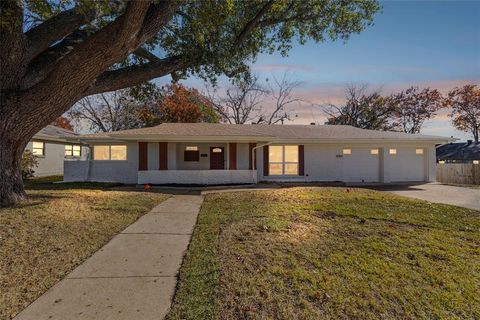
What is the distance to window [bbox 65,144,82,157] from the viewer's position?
23794 millimetres

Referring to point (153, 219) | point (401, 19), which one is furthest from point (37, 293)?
point (401, 19)

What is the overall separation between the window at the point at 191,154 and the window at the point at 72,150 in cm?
1313

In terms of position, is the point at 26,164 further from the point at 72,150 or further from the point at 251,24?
the point at 251,24

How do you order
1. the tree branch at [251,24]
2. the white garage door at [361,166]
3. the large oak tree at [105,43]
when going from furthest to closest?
the white garage door at [361,166]
the tree branch at [251,24]
the large oak tree at [105,43]

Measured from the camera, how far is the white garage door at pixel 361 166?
16562 mm

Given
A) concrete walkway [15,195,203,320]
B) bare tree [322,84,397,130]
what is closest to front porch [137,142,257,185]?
concrete walkway [15,195,203,320]

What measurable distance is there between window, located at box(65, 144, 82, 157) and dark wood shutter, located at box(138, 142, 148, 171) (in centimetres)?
1253

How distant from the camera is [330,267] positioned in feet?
13.3

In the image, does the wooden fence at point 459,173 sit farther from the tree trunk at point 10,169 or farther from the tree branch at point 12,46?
the tree branch at point 12,46

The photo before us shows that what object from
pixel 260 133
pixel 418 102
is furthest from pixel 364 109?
pixel 260 133

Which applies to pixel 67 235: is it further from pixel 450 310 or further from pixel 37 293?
pixel 450 310

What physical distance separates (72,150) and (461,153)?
126 ft

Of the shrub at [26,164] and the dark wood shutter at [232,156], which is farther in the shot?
the shrub at [26,164]

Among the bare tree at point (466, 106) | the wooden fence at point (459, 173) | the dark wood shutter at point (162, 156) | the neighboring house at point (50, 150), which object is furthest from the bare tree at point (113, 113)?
the bare tree at point (466, 106)
